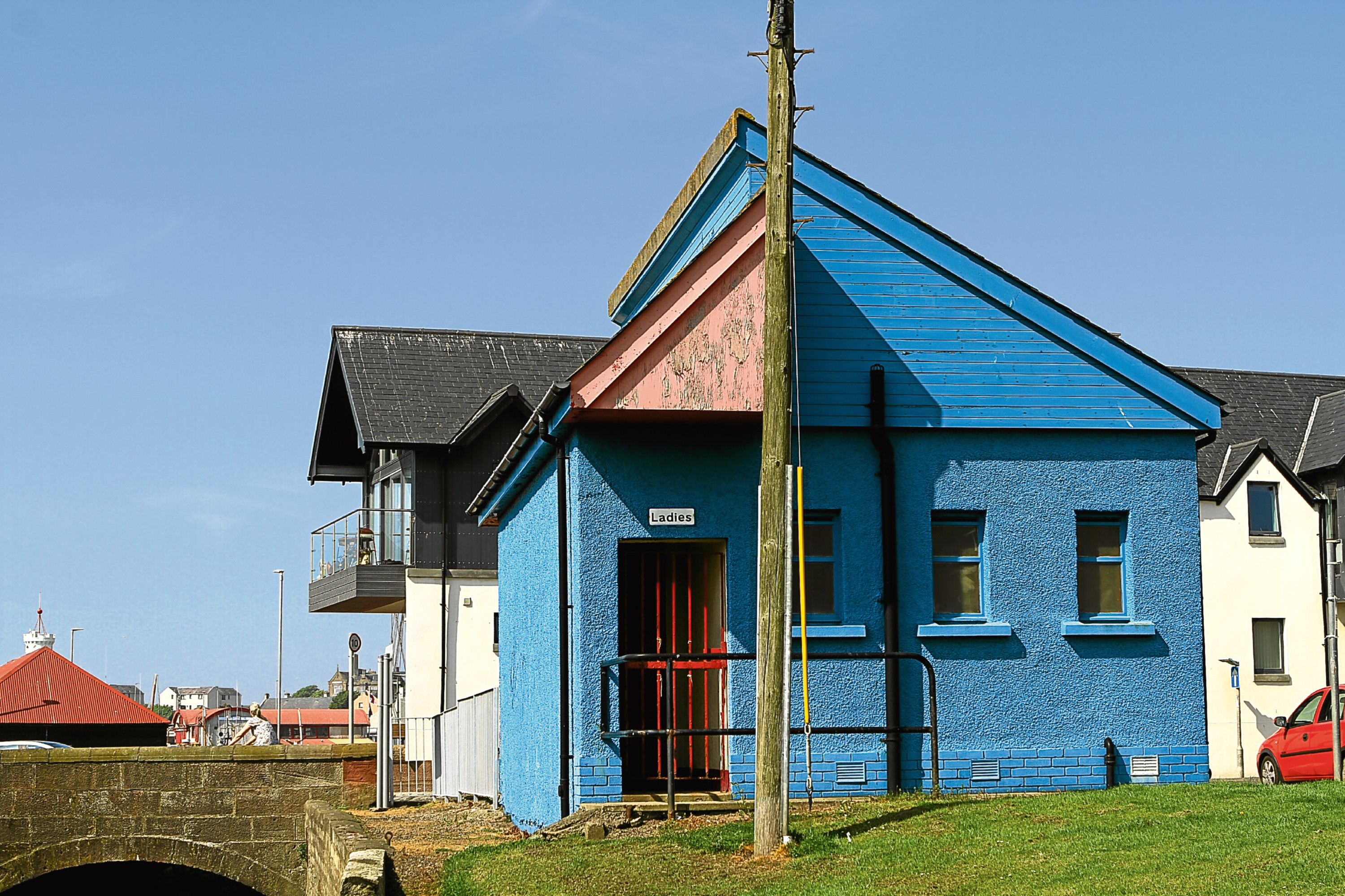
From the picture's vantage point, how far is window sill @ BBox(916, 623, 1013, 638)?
14.9m

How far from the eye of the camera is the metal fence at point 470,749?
2023cm

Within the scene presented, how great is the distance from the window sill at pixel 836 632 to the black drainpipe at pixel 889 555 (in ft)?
0.96

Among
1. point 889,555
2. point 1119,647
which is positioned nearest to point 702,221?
point 889,555

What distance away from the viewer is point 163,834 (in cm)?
1961

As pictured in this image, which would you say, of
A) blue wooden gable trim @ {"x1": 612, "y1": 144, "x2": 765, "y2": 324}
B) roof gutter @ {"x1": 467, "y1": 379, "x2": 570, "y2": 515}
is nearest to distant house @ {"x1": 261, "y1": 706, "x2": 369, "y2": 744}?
roof gutter @ {"x1": 467, "y1": 379, "x2": 570, "y2": 515}

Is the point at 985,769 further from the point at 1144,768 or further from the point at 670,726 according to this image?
the point at 670,726

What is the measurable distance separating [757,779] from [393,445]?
23395mm

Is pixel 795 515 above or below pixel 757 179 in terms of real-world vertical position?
below

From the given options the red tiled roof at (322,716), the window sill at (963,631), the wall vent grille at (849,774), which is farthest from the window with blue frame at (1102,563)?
the red tiled roof at (322,716)

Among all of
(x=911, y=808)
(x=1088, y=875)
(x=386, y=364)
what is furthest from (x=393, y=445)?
(x=1088, y=875)

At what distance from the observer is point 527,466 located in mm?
16297

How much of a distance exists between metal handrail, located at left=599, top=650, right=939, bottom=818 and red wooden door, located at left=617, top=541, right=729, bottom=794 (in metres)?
0.51

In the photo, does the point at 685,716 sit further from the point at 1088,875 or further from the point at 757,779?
the point at 1088,875

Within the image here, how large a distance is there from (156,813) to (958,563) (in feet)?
36.2
